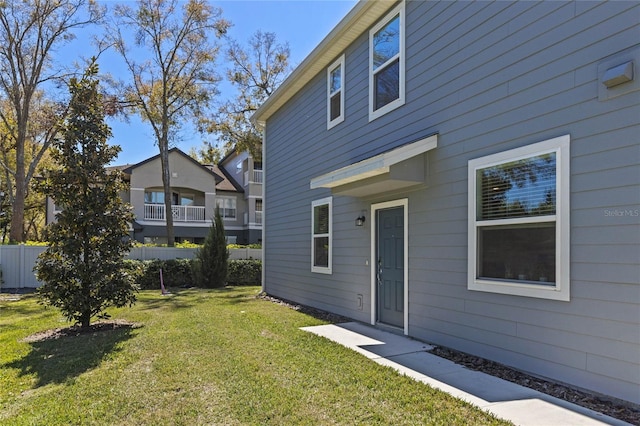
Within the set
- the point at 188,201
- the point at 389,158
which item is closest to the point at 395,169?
the point at 389,158

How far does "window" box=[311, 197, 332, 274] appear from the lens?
850 centimetres

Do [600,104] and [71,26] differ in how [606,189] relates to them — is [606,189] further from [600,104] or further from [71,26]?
[71,26]

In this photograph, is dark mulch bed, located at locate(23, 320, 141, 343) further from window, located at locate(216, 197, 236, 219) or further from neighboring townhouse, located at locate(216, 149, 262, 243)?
window, located at locate(216, 197, 236, 219)

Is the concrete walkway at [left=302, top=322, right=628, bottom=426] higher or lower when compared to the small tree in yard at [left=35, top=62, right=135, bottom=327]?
lower

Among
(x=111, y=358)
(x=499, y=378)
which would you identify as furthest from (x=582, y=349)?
(x=111, y=358)

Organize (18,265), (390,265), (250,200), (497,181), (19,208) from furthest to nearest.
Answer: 1. (250,200)
2. (19,208)
3. (18,265)
4. (390,265)
5. (497,181)

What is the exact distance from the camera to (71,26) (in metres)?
18.1

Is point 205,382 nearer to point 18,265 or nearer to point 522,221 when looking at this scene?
point 522,221

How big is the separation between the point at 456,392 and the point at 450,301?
1.63 meters

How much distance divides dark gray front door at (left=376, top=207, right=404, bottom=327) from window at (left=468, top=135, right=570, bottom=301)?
156cm

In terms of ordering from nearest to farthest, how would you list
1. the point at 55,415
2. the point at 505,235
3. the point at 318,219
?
the point at 55,415, the point at 505,235, the point at 318,219

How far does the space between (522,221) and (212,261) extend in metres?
11.7

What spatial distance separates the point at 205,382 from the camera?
4.11 metres

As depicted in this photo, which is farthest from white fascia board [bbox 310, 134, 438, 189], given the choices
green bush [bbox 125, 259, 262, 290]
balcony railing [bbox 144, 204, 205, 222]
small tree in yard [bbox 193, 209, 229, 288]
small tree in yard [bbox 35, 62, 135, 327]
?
balcony railing [bbox 144, 204, 205, 222]
